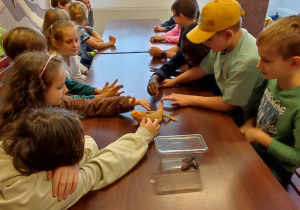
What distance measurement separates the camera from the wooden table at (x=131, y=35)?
2.10m

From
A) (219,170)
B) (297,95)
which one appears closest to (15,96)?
(219,170)

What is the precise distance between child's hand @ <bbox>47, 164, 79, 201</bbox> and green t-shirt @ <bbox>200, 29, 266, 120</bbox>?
81 cm

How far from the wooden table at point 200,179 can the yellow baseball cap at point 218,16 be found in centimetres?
42

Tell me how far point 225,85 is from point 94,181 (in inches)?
31.8

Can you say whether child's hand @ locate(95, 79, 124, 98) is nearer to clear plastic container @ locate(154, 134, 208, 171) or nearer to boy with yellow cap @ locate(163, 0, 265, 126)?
boy with yellow cap @ locate(163, 0, 265, 126)

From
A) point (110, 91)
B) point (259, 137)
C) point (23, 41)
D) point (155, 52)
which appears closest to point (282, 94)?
point (259, 137)

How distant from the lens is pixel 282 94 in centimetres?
104

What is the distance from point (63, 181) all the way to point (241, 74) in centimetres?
90

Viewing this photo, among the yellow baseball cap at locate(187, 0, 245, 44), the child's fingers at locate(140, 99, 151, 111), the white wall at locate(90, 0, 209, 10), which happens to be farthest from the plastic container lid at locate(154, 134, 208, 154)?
the white wall at locate(90, 0, 209, 10)

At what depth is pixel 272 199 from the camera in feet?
2.36

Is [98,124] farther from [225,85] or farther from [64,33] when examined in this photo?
[64,33]

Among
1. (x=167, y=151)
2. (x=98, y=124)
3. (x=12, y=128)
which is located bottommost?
(x=98, y=124)

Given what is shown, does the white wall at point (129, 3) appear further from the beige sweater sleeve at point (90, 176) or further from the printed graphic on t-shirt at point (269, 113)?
the beige sweater sleeve at point (90, 176)

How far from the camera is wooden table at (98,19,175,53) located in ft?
6.88
